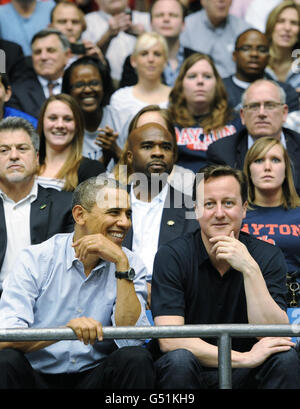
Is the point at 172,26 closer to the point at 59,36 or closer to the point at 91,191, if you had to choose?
the point at 59,36

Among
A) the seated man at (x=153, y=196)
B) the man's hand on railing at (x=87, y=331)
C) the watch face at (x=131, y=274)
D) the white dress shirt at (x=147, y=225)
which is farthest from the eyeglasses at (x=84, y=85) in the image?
the man's hand on railing at (x=87, y=331)

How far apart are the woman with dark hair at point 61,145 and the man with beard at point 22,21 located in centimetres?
205

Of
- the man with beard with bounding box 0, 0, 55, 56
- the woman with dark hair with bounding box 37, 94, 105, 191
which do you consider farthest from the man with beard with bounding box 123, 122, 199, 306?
the man with beard with bounding box 0, 0, 55, 56

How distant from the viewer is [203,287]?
4.26 metres

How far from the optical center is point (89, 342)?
3719 mm

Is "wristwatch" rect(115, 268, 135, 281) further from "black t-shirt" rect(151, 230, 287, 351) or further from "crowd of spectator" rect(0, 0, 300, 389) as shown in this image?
"black t-shirt" rect(151, 230, 287, 351)

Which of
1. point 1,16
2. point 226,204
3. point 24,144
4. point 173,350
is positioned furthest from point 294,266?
point 1,16

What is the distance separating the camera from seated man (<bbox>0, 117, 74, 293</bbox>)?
5.12 metres

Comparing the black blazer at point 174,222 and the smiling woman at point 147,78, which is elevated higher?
the smiling woman at point 147,78

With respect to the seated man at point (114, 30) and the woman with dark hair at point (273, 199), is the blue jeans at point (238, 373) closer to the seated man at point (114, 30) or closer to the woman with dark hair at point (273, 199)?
the woman with dark hair at point (273, 199)

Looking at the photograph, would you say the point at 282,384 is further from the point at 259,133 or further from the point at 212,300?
the point at 259,133

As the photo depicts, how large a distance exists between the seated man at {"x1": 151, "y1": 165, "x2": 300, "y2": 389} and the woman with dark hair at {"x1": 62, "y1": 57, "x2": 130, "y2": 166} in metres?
2.00

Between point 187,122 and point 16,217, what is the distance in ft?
6.08

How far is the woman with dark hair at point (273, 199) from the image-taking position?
5.23 meters
